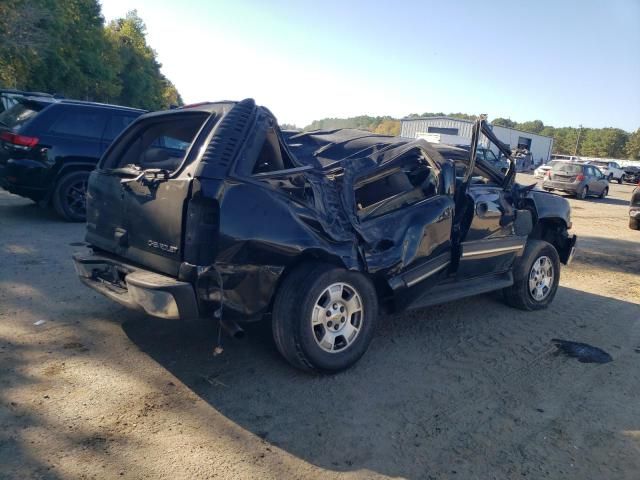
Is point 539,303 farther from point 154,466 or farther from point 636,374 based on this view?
point 154,466

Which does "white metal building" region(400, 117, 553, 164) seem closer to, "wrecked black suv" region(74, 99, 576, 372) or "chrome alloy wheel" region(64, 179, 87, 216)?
"chrome alloy wheel" region(64, 179, 87, 216)

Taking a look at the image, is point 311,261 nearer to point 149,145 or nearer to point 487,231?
point 149,145

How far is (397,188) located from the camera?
15.7 ft

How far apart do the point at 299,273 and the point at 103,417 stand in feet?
5.14

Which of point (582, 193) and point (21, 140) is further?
point (582, 193)

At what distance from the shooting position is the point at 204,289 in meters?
3.52

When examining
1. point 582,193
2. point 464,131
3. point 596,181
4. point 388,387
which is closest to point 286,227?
point 388,387

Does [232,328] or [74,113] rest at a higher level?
[74,113]

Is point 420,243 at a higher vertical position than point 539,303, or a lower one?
higher

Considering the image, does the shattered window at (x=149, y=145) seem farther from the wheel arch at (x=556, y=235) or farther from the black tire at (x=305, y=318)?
the wheel arch at (x=556, y=235)

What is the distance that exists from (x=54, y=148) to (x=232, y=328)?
599cm

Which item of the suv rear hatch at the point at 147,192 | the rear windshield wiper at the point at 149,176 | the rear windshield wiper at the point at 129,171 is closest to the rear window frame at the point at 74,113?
the suv rear hatch at the point at 147,192

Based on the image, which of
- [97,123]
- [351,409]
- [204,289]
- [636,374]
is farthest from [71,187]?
[636,374]

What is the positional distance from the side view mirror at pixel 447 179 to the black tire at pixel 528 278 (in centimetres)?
155
